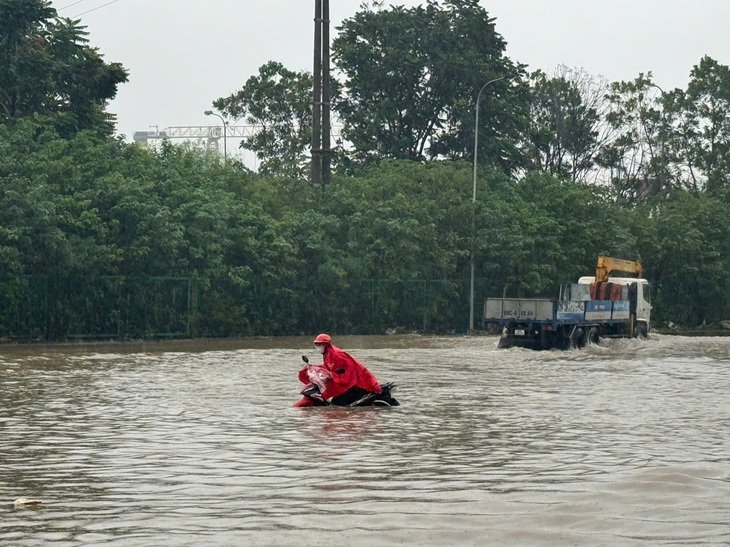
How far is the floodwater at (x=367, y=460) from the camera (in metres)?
10.4

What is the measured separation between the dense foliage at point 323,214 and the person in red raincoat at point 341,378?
71.8 feet

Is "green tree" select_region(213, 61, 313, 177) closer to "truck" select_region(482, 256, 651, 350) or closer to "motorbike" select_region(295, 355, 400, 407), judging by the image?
"truck" select_region(482, 256, 651, 350)

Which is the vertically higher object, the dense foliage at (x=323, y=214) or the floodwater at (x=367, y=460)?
the dense foliage at (x=323, y=214)

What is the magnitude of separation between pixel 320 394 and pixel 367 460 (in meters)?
6.23

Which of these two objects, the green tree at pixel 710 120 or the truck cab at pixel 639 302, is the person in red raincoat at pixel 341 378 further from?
the green tree at pixel 710 120

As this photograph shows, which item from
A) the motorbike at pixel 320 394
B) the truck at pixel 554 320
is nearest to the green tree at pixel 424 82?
the truck at pixel 554 320

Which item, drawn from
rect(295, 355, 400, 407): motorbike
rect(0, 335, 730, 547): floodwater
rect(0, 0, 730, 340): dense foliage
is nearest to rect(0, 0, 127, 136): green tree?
rect(0, 0, 730, 340): dense foliage

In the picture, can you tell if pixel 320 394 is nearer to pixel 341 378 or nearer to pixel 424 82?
pixel 341 378

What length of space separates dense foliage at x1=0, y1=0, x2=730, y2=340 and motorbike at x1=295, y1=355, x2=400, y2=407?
2168cm

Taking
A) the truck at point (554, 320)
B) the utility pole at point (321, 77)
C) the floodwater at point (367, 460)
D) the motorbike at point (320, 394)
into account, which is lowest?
the floodwater at point (367, 460)

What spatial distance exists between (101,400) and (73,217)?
21.5 meters

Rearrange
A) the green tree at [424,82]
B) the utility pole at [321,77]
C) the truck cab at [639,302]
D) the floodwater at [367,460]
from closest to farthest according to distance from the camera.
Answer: the floodwater at [367,460] → the truck cab at [639,302] → the utility pole at [321,77] → the green tree at [424,82]

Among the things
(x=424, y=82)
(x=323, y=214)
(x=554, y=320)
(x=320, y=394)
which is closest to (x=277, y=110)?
(x=424, y=82)

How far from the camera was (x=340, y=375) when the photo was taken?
67.9 ft
